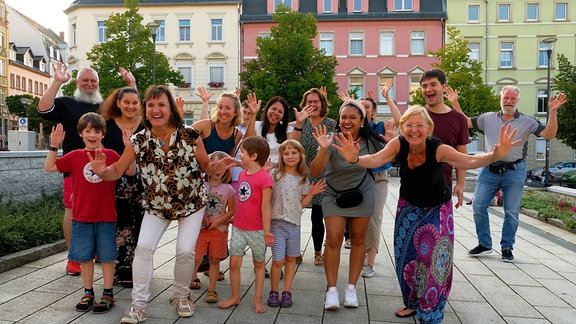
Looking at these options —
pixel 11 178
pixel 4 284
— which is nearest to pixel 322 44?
pixel 11 178

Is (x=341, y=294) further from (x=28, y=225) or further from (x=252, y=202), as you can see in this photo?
(x=28, y=225)

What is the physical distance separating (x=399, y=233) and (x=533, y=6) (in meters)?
42.3

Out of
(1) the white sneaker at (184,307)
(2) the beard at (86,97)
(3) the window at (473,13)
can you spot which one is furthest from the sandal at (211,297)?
(3) the window at (473,13)

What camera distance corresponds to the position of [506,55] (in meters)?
40.3

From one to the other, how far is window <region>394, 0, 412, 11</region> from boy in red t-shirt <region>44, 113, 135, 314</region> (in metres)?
39.9

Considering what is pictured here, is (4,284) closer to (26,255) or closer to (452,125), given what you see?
(26,255)

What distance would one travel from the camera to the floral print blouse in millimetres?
4207

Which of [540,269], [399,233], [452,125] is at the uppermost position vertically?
[452,125]

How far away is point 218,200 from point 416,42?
38558 mm

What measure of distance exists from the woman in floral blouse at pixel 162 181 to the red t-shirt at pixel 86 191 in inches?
12.7

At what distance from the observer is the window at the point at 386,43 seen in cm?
4066

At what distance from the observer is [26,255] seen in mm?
5988

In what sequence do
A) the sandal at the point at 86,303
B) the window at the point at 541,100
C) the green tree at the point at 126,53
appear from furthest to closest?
the window at the point at 541,100 < the green tree at the point at 126,53 < the sandal at the point at 86,303

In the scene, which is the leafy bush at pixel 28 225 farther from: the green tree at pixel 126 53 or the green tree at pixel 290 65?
the green tree at pixel 290 65
